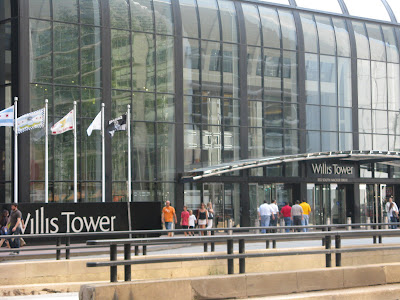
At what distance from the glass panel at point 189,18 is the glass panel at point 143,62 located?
7.29 ft

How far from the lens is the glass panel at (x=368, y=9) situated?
4962 centimetres

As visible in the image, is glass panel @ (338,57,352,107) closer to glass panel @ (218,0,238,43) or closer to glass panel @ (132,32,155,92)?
glass panel @ (218,0,238,43)

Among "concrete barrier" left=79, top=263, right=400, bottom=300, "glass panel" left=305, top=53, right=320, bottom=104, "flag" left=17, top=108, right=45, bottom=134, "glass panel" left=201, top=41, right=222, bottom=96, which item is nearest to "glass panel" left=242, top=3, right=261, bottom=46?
"glass panel" left=201, top=41, right=222, bottom=96

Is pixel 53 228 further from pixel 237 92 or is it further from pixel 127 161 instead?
pixel 237 92

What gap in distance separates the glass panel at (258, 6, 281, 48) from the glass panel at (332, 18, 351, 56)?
433cm

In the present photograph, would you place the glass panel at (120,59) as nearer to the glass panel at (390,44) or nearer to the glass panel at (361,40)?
the glass panel at (361,40)

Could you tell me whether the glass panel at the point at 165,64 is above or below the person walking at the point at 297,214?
above

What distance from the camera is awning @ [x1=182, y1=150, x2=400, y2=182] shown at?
4059cm

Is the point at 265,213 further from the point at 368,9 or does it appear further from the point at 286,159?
the point at 368,9

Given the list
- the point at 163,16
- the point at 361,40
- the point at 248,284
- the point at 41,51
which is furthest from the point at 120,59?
the point at 248,284

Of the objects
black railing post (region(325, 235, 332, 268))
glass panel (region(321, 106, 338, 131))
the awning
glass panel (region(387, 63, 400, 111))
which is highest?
glass panel (region(387, 63, 400, 111))

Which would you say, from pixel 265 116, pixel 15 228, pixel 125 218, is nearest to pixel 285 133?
pixel 265 116

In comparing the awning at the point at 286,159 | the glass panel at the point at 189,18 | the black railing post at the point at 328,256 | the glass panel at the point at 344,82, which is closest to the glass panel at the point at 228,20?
the glass panel at the point at 189,18

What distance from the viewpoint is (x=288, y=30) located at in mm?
46594
